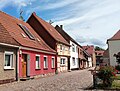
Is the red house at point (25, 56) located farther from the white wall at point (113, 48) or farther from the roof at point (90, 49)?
the roof at point (90, 49)

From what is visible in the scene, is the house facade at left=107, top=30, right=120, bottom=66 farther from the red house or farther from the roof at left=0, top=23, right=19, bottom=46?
the roof at left=0, top=23, right=19, bottom=46

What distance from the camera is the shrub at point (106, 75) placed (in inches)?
583

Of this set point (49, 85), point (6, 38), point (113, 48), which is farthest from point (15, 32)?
point (113, 48)

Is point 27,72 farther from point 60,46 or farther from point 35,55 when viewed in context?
point 60,46

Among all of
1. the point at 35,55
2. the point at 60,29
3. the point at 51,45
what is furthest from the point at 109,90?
the point at 60,29

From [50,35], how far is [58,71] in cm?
559

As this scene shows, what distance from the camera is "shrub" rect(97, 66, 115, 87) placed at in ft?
48.5

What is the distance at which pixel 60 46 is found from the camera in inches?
1500

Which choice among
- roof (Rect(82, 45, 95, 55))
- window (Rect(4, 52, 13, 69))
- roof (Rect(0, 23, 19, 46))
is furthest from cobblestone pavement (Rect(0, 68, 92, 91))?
roof (Rect(82, 45, 95, 55))

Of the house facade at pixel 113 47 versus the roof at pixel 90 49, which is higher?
the roof at pixel 90 49

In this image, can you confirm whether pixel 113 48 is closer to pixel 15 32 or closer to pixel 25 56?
pixel 25 56

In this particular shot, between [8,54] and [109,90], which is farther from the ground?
[8,54]

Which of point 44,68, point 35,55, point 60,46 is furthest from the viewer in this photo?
point 60,46

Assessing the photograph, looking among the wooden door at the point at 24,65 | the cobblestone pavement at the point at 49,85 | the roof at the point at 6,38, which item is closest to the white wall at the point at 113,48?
the wooden door at the point at 24,65
